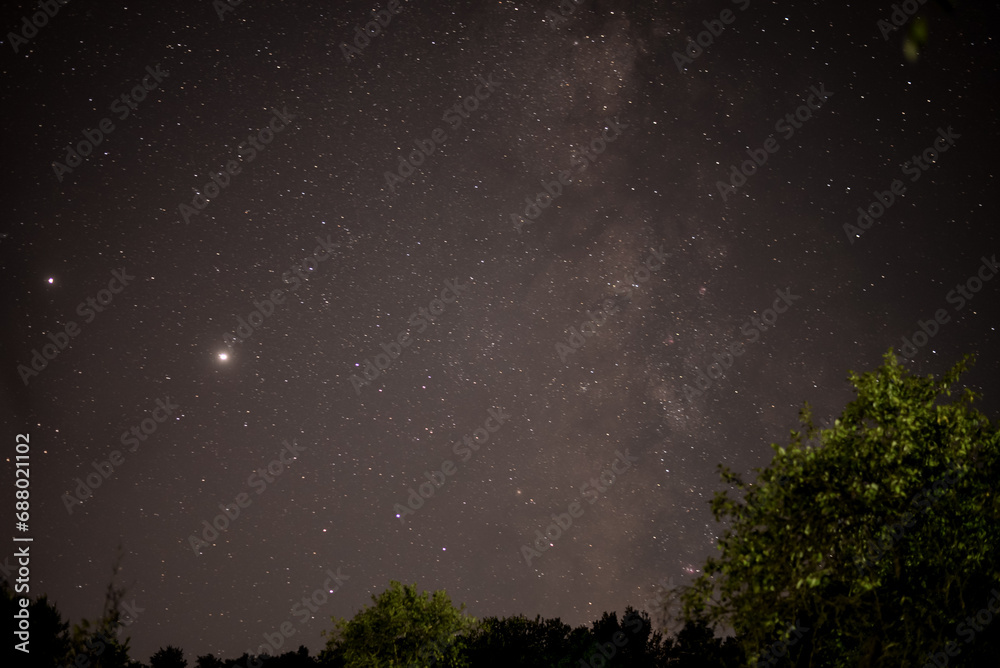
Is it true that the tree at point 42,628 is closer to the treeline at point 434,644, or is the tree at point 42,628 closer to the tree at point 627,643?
the treeline at point 434,644

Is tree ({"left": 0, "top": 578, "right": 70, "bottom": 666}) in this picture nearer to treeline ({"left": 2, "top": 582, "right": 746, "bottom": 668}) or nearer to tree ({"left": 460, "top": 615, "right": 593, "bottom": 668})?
treeline ({"left": 2, "top": 582, "right": 746, "bottom": 668})

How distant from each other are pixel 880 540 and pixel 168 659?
5268 cm

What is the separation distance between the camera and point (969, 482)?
11484mm

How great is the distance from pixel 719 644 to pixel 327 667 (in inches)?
1221

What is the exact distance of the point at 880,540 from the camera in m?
11.8

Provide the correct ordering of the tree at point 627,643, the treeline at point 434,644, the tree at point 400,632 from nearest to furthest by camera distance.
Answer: the treeline at point 434,644
the tree at point 400,632
the tree at point 627,643

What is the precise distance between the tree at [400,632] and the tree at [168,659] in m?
18.7

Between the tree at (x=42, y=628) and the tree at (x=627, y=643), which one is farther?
the tree at (x=627, y=643)

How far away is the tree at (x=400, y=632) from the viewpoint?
33875 millimetres

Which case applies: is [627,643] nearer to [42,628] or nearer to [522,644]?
[522,644]

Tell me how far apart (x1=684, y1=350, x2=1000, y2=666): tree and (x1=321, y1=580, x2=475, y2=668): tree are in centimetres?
2717

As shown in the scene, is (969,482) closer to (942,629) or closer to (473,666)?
(942,629)

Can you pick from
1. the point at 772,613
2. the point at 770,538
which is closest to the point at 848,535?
the point at 770,538

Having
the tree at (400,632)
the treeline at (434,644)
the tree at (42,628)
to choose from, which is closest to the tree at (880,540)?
the treeline at (434,644)
